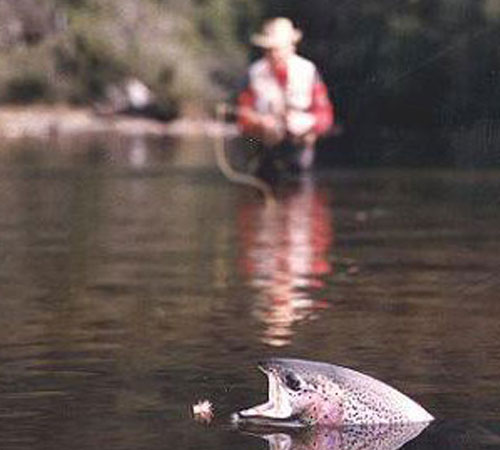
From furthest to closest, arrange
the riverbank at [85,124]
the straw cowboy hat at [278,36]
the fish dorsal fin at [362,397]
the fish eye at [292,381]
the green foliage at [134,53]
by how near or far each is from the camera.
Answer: the green foliage at [134,53] → the riverbank at [85,124] → the straw cowboy hat at [278,36] → the fish dorsal fin at [362,397] → the fish eye at [292,381]

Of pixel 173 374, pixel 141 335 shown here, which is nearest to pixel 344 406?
pixel 173 374

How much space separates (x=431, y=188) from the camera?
1531 inches

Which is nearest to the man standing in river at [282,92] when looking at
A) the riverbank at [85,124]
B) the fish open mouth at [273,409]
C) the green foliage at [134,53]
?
the fish open mouth at [273,409]

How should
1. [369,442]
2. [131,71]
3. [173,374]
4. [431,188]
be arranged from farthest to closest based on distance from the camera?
[131,71]
[431,188]
[173,374]
[369,442]

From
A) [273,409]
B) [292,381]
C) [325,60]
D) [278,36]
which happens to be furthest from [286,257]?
[325,60]

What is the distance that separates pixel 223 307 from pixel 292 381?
6375mm

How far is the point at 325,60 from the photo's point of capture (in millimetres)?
70062

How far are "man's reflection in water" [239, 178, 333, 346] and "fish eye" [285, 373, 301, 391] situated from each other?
12.1 ft

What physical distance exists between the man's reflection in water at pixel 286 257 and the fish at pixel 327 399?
343 centimetres

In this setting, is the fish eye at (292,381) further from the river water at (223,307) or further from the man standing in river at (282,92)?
the man standing in river at (282,92)

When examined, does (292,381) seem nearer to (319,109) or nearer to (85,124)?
(319,109)

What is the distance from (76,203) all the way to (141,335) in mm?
16904

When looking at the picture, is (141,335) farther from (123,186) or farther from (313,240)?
(123,186)

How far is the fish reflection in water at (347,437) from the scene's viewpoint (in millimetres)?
12336
